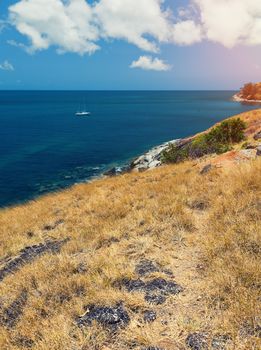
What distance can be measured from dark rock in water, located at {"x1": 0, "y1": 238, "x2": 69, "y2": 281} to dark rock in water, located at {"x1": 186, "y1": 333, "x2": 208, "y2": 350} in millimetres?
4822

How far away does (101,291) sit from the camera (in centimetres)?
516

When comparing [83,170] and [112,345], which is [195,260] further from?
[83,170]

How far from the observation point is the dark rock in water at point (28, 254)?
745 centimetres

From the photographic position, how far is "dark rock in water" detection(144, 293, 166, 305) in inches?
189

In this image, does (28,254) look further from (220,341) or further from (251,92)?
(251,92)

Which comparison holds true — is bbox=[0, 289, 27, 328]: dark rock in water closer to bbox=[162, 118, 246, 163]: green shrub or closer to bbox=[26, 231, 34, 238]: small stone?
bbox=[26, 231, 34, 238]: small stone

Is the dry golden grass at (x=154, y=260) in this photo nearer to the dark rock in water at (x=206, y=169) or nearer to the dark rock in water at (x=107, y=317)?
the dark rock in water at (x=107, y=317)

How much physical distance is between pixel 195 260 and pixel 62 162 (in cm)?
3764

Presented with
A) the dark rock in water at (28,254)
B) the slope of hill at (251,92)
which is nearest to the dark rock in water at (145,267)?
the dark rock in water at (28,254)

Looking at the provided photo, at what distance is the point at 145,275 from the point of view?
5.64 m

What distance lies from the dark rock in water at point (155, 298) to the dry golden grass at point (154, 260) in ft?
0.34

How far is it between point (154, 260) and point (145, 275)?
611mm

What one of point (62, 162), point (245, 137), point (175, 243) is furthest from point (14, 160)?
point (175, 243)

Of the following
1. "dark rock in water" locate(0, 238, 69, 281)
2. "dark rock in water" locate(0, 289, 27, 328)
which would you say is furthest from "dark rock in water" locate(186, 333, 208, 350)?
"dark rock in water" locate(0, 238, 69, 281)
